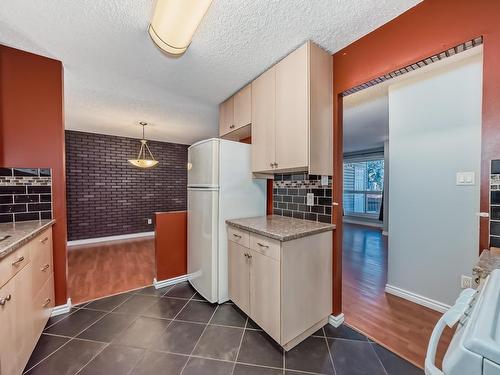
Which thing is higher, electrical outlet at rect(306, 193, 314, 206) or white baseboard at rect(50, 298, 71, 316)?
electrical outlet at rect(306, 193, 314, 206)

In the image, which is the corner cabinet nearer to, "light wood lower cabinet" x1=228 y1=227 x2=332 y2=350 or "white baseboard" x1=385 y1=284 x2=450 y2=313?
"light wood lower cabinet" x1=228 y1=227 x2=332 y2=350

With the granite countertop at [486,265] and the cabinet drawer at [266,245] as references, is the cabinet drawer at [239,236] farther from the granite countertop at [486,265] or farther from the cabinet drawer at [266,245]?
the granite countertop at [486,265]

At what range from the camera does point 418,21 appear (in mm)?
1326

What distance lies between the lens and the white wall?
1892mm

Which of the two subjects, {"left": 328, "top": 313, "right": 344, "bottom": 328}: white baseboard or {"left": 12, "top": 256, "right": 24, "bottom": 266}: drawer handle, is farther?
{"left": 328, "top": 313, "right": 344, "bottom": 328}: white baseboard

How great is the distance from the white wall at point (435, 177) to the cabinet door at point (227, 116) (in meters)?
Result: 1.82

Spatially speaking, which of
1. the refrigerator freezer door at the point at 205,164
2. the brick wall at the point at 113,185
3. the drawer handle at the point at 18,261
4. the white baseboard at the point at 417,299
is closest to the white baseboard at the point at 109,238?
the brick wall at the point at 113,185

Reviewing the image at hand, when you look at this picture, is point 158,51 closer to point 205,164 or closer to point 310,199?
point 205,164

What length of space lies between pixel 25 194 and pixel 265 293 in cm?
223

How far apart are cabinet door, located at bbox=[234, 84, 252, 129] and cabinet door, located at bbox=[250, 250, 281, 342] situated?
140cm

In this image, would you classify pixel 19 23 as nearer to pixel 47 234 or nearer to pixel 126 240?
pixel 47 234

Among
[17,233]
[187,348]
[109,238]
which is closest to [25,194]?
[17,233]

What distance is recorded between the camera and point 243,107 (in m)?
2.36

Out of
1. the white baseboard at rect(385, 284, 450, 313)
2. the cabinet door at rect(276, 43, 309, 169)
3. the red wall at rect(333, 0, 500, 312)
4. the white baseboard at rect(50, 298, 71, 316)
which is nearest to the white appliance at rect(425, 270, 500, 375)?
the red wall at rect(333, 0, 500, 312)
